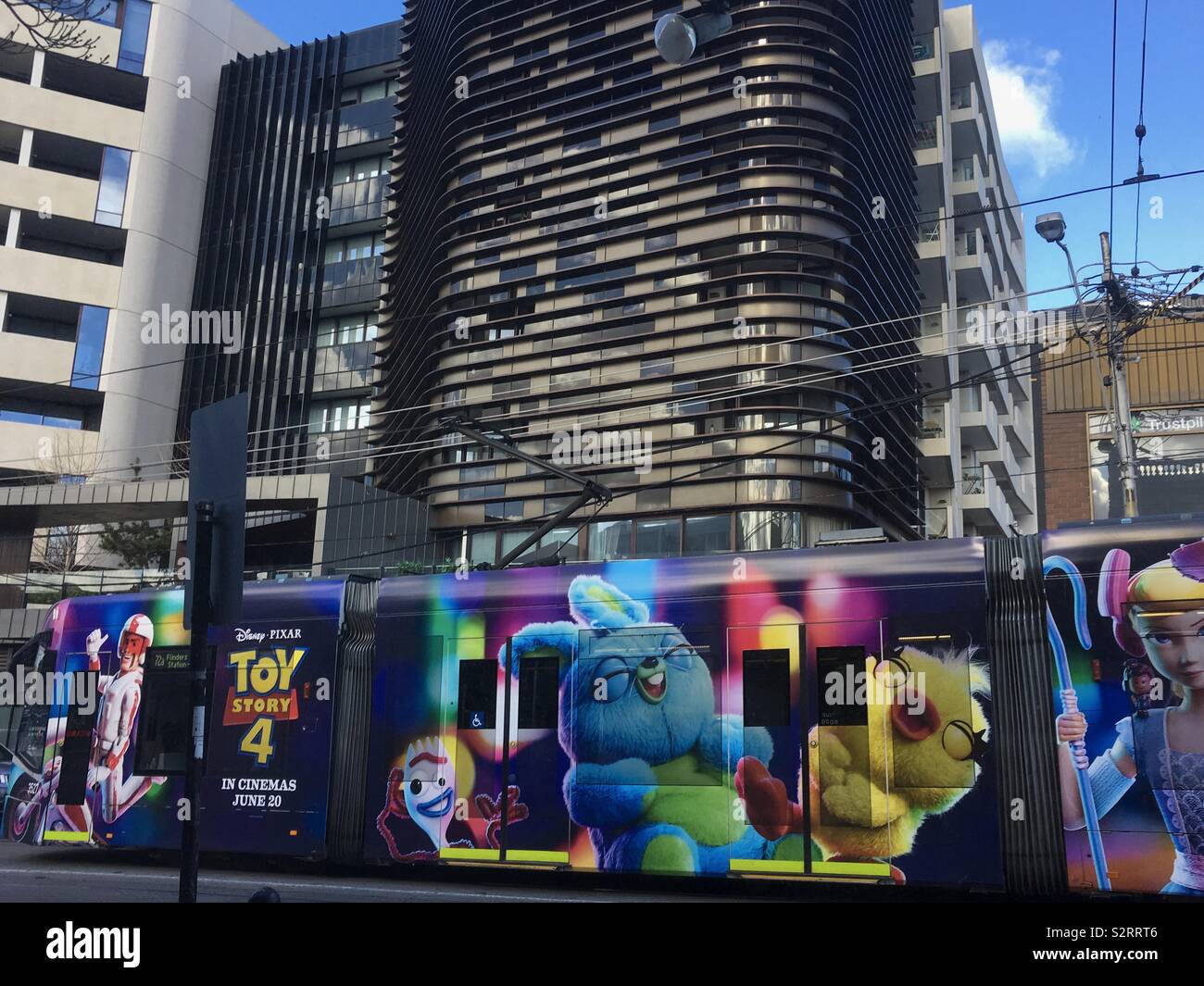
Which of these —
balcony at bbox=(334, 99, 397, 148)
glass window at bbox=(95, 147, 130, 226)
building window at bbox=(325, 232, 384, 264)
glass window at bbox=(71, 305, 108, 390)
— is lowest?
glass window at bbox=(71, 305, 108, 390)

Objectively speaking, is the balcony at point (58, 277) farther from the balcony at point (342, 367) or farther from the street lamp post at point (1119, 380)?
the street lamp post at point (1119, 380)

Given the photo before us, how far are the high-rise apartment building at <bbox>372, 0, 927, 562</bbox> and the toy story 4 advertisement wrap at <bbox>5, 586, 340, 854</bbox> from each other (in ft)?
24.4

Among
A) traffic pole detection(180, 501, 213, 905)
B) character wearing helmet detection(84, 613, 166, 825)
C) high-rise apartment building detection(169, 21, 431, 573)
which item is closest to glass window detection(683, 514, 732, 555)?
character wearing helmet detection(84, 613, 166, 825)

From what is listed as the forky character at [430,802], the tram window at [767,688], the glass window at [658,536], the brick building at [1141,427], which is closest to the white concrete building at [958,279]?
the brick building at [1141,427]

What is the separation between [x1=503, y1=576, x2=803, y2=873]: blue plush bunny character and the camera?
1119 centimetres

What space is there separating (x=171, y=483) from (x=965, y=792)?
25.1 meters

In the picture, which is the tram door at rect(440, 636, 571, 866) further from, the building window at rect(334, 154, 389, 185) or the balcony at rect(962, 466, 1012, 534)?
the building window at rect(334, 154, 389, 185)

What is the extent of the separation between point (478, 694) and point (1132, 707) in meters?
6.98

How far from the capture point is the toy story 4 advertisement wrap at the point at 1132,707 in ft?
31.2
